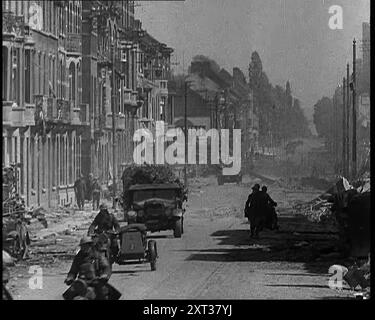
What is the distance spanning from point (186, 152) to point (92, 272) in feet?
4.89

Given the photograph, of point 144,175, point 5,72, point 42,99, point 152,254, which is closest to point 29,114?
point 42,99

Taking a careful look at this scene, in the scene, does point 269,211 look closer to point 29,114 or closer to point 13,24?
point 29,114

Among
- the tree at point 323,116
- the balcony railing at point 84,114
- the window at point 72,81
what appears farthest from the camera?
the tree at point 323,116

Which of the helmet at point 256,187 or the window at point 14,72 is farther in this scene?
the helmet at point 256,187

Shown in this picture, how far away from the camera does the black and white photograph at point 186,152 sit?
1000 centimetres

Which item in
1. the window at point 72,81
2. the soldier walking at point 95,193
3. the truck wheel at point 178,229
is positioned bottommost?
the truck wheel at point 178,229

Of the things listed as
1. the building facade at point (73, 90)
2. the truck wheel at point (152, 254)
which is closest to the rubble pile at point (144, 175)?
the building facade at point (73, 90)

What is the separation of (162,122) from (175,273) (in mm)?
1443

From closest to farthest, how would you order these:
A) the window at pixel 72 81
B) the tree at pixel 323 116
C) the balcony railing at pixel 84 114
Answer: the window at pixel 72 81 → the balcony railing at pixel 84 114 → the tree at pixel 323 116

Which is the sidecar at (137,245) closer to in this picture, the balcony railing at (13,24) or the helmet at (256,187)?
the helmet at (256,187)

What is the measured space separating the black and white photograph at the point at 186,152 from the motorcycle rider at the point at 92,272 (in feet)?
0.04

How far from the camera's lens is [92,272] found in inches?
392

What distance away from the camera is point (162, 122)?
1067 centimetres

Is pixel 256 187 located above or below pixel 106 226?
above
